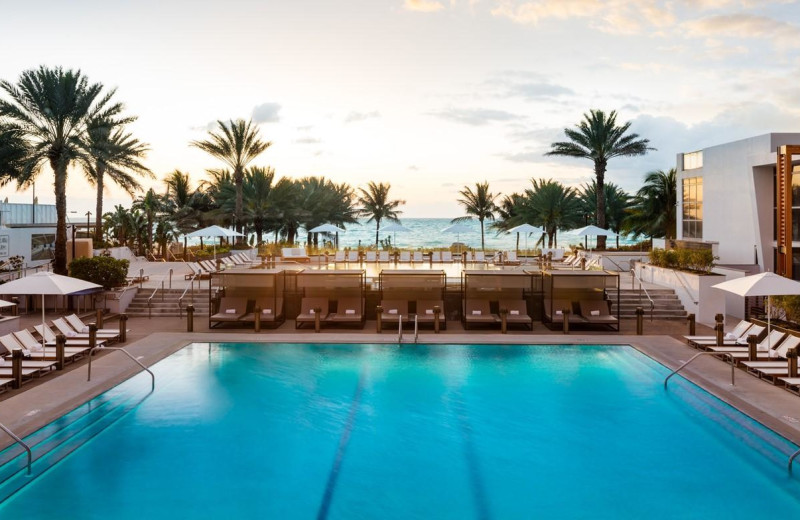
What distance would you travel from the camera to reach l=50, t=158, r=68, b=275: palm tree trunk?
2334 centimetres

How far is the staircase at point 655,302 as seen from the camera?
19.1 metres

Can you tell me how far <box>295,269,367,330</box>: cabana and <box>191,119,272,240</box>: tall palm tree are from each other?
2104 cm

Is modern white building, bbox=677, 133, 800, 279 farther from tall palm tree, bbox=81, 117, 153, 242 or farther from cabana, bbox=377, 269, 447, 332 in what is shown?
tall palm tree, bbox=81, 117, 153, 242

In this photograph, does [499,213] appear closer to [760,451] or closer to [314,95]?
[314,95]

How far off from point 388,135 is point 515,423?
109ft

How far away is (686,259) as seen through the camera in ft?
66.2

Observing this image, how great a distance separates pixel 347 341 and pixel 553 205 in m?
33.8

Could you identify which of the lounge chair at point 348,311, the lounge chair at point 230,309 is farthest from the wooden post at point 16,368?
the lounge chair at point 348,311

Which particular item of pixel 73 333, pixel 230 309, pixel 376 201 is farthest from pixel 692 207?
pixel 73 333

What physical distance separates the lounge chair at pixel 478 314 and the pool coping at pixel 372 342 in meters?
0.78

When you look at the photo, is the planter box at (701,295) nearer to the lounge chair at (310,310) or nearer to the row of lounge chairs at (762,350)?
the row of lounge chairs at (762,350)

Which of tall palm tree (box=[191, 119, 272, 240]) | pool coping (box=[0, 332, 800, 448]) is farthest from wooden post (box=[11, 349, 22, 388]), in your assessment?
tall palm tree (box=[191, 119, 272, 240])

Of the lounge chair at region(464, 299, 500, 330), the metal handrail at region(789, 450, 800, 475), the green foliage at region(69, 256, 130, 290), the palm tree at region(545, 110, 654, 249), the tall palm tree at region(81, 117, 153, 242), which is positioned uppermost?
the palm tree at region(545, 110, 654, 249)

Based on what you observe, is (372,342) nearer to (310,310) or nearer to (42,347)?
(310,310)
